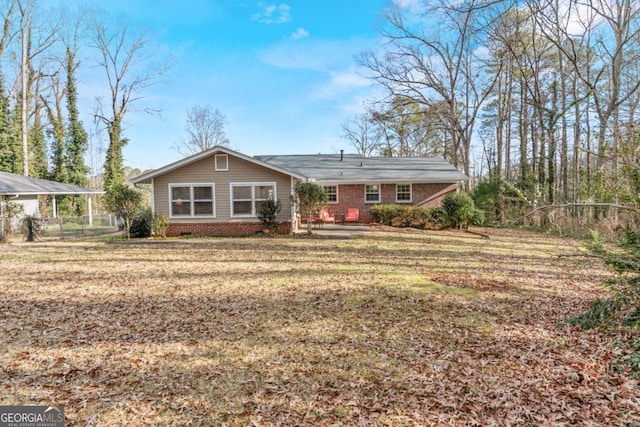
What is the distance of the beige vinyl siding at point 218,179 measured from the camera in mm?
15141

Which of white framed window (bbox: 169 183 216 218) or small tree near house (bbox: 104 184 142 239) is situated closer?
small tree near house (bbox: 104 184 142 239)

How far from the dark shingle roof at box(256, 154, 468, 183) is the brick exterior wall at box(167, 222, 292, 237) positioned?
4.13 meters

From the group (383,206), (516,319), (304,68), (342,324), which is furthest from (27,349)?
(304,68)

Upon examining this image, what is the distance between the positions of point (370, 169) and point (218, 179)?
10050mm

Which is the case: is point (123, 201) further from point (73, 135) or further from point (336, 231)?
point (73, 135)

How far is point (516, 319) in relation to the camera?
534 cm

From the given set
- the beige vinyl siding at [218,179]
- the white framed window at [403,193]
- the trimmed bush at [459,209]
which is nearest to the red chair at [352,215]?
the white framed window at [403,193]

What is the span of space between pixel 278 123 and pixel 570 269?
1057 inches

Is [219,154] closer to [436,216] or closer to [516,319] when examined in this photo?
[436,216]

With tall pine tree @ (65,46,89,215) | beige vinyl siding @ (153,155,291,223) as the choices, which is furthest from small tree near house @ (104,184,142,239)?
tall pine tree @ (65,46,89,215)

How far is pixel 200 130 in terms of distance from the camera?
40344 mm

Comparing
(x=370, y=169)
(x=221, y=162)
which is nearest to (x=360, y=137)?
(x=370, y=169)

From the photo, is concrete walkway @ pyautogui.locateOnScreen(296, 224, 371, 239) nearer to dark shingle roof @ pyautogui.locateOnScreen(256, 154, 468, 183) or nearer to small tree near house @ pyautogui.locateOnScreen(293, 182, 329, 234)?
small tree near house @ pyautogui.locateOnScreen(293, 182, 329, 234)

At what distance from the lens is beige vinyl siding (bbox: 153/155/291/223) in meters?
15.1
